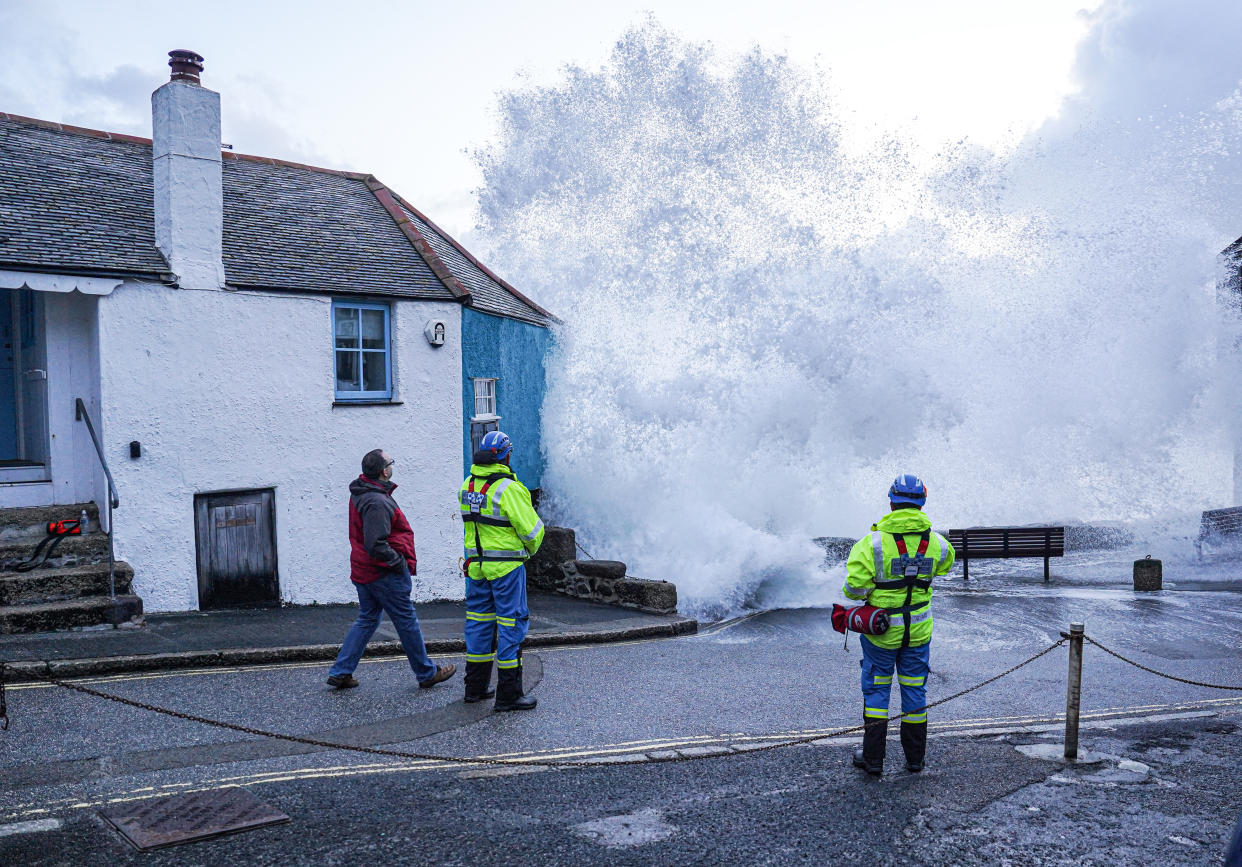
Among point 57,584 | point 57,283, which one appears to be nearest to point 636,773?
point 57,584

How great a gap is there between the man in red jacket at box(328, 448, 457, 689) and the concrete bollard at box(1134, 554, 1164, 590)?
1342cm

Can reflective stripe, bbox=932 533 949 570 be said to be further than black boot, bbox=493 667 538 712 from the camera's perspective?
No

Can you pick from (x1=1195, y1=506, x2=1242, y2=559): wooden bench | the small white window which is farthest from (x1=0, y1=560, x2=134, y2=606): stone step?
(x1=1195, y1=506, x2=1242, y2=559): wooden bench

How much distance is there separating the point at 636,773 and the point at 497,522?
217cm

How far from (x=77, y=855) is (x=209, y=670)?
4257 millimetres

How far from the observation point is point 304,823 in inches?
193

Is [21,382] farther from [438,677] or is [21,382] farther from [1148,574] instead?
[1148,574]

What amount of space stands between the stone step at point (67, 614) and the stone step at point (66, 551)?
783 millimetres

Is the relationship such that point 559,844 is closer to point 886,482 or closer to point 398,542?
point 398,542

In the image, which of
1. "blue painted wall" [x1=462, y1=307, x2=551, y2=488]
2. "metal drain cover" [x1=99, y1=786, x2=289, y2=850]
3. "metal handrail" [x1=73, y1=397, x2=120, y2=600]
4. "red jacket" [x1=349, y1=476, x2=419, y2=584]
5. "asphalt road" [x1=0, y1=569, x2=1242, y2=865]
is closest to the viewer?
"metal drain cover" [x1=99, y1=786, x2=289, y2=850]

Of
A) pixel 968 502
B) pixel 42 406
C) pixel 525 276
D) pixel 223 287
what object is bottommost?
pixel 968 502

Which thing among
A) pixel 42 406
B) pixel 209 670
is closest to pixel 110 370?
pixel 42 406

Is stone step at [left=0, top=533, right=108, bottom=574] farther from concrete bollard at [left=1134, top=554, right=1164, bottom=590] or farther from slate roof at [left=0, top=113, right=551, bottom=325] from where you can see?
concrete bollard at [left=1134, top=554, right=1164, bottom=590]

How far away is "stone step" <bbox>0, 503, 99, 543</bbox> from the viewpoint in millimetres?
10531
